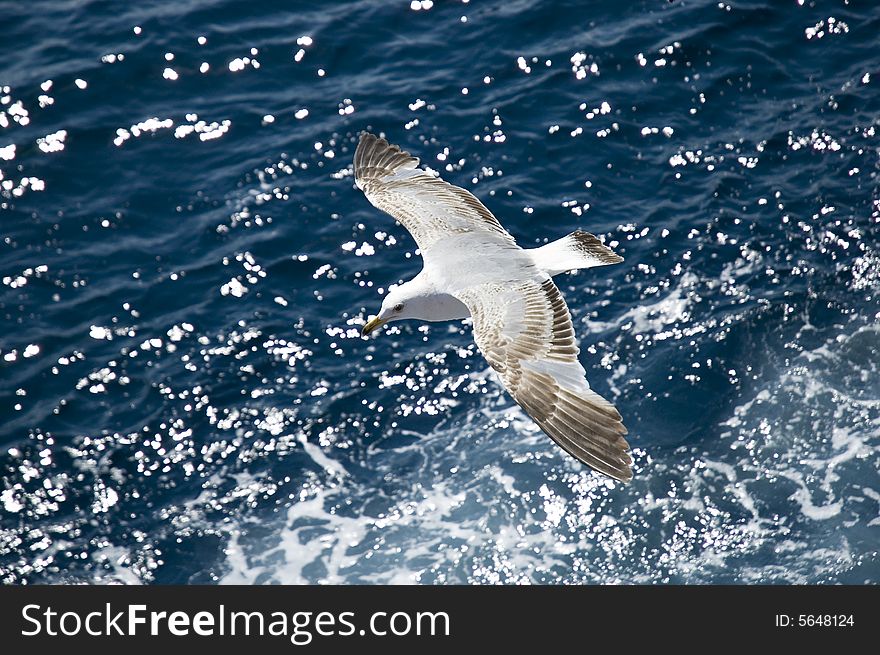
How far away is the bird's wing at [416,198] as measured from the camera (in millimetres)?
17953

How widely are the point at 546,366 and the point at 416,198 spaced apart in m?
5.31

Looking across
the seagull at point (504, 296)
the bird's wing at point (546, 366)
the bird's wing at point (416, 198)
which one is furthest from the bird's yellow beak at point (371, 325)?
the bird's wing at point (416, 198)

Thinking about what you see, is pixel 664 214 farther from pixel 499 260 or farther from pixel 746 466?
pixel 499 260

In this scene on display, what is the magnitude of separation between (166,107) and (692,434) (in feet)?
45.3

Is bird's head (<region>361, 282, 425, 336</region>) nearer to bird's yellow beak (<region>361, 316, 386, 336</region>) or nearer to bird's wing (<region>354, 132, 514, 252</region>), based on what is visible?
bird's yellow beak (<region>361, 316, 386, 336</region>)

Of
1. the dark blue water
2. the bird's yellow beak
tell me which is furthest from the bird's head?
the dark blue water

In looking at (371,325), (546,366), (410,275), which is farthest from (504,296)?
(410,275)

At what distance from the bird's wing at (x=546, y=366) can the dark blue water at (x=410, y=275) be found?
573cm

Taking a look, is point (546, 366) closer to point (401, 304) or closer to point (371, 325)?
point (401, 304)

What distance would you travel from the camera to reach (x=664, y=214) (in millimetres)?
23438

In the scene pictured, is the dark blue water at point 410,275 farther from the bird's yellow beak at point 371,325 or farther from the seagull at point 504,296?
the bird's yellow beak at point 371,325

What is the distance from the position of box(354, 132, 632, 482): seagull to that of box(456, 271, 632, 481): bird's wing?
1 centimetres

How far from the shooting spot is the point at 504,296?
51.0ft

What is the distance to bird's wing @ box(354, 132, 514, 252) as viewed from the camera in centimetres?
1795
